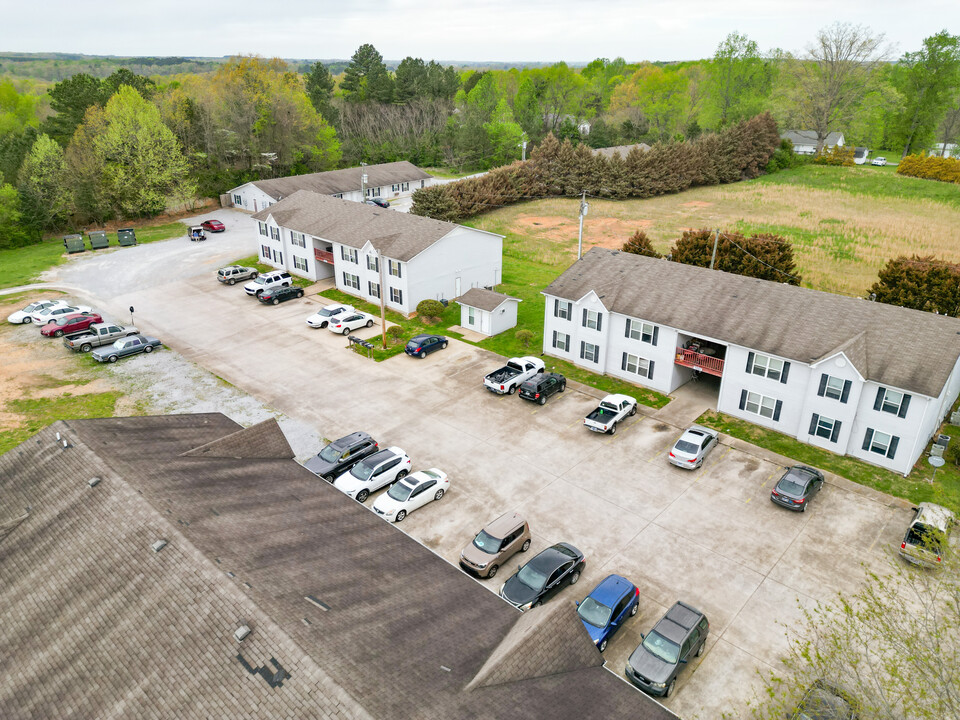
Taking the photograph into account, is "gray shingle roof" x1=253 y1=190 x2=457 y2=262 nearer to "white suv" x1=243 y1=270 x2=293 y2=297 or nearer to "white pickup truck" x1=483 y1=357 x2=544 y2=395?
"white suv" x1=243 y1=270 x2=293 y2=297

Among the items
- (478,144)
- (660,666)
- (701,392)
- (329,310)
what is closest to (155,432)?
(660,666)

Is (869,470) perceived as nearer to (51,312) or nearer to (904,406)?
(904,406)

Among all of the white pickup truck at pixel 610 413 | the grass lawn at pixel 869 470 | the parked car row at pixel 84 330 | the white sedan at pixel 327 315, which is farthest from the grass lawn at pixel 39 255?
the grass lawn at pixel 869 470

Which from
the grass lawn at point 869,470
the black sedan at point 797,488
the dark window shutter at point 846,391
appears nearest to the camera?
the black sedan at point 797,488

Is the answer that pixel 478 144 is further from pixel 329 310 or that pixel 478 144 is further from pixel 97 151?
pixel 329 310

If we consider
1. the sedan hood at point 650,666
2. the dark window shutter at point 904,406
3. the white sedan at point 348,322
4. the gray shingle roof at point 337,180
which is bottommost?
the sedan hood at point 650,666

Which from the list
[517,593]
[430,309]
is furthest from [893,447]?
[430,309]

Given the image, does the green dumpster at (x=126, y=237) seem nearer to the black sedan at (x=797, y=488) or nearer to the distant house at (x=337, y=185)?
the distant house at (x=337, y=185)
